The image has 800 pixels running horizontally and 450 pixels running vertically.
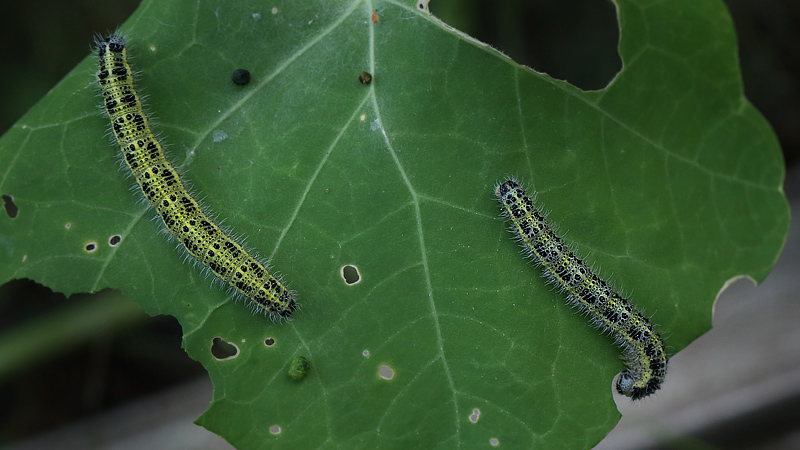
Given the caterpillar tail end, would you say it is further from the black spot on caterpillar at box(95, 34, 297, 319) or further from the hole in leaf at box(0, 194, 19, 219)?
the hole in leaf at box(0, 194, 19, 219)

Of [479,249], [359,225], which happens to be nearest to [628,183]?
[479,249]

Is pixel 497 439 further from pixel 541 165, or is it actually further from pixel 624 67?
pixel 624 67

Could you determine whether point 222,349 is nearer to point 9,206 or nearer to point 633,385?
point 9,206

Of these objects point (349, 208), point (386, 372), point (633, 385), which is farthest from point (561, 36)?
point (386, 372)

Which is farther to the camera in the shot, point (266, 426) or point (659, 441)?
point (659, 441)

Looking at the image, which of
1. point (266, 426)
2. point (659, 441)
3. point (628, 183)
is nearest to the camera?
point (266, 426)

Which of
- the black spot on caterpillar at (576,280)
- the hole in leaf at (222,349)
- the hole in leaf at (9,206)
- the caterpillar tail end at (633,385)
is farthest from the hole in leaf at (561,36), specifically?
the hole in leaf at (9,206)
